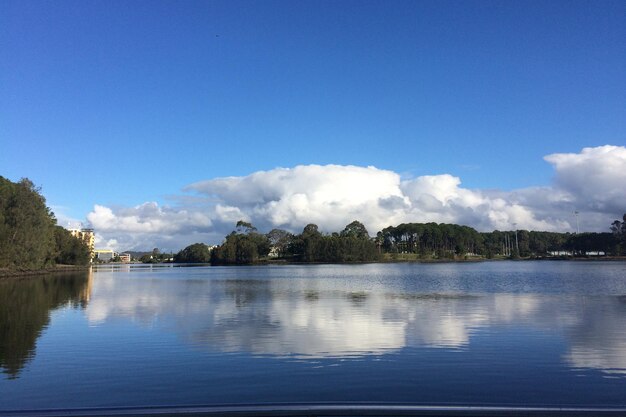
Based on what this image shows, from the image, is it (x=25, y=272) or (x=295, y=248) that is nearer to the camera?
(x=25, y=272)

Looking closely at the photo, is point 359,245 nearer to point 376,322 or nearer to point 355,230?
point 355,230

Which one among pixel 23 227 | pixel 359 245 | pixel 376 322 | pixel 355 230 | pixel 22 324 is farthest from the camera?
pixel 355 230

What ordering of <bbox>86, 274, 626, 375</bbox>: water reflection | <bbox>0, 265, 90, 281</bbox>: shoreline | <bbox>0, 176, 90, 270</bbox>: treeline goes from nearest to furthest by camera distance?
<bbox>86, 274, 626, 375</bbox>: water reflection < <bbox>0, 265, 90, 281</bbox>: shoreline < <bbox>0, 176, 90, 270</bbox>: treeline

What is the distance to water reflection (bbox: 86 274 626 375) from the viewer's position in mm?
14539

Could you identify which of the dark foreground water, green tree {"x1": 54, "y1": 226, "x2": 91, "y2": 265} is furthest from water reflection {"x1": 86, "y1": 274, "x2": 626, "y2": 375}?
green tree {"x1": 54, "y1": 226, "x2": 91, "y2": 265}

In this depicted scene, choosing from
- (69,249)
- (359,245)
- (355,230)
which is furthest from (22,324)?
(355,230)

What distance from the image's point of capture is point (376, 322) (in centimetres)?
1978

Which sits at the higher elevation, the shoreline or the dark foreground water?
the shoreline

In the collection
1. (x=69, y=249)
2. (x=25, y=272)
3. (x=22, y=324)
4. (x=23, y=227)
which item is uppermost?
(x=23, y=227)

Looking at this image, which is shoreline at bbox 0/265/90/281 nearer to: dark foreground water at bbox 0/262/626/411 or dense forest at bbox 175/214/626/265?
dark foreground water at bbox 0/262/626/411

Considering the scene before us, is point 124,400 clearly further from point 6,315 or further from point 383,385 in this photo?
point 6,315

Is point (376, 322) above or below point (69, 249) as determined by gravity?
below

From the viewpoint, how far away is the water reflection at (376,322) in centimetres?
1454

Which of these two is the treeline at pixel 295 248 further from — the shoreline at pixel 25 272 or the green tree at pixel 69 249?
the shoreline at pixel 25 272
